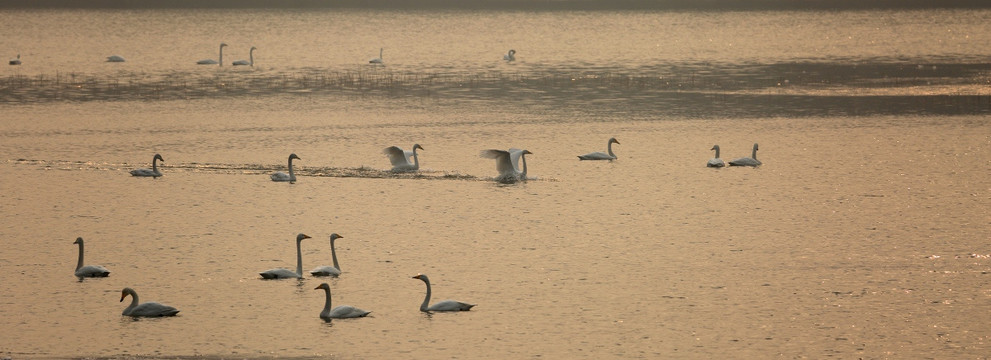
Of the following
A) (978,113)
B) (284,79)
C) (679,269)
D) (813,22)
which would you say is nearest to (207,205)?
(679,269)

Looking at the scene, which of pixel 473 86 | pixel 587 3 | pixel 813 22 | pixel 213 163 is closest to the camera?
pixel 213 163

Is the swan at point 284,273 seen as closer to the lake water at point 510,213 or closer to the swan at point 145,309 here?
the lake water at point 510,213

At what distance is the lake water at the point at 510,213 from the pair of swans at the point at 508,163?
0.39 meters

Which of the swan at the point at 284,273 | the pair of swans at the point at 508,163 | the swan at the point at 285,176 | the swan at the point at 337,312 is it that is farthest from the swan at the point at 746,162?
the swan at the point at 337,312

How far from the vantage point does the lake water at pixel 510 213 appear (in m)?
18.1

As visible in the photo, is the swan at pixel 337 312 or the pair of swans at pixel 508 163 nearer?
the swan at pixel 337 312

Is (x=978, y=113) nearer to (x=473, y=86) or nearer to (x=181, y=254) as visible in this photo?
(x=473, y=86)

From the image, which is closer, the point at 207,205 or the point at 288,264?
the point at 288,264

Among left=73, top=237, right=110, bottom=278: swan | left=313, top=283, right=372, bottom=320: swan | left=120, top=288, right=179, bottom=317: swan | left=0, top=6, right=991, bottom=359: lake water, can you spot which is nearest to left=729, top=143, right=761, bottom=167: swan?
left=0, top=6, right=991, bottom=359: lake water

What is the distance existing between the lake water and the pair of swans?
0.39 metres

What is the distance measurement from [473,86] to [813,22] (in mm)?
58771

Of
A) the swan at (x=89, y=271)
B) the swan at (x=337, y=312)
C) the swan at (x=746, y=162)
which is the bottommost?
the swan at (x=89, y=271)

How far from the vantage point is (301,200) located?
2831 cm

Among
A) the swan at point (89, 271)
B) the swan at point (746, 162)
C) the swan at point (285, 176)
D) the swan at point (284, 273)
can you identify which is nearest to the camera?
the swan at point (284, 273)
